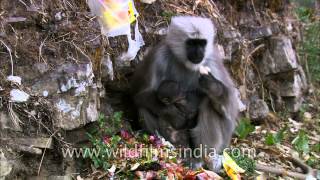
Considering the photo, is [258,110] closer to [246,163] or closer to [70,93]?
[246,163]

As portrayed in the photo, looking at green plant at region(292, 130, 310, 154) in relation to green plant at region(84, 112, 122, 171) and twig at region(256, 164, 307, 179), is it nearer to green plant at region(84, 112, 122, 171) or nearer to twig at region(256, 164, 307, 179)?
twig at region(256, 164, 307, 179)

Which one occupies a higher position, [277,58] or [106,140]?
[277,58]

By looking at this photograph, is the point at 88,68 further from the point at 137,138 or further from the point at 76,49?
the point at 137,138

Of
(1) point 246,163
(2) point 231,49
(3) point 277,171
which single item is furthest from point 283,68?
(1) point 246,163

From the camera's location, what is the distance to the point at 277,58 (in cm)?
912

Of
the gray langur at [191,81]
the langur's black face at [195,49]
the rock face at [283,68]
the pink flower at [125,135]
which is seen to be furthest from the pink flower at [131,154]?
the rock face at [283,68]

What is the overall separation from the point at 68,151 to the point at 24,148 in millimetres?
443

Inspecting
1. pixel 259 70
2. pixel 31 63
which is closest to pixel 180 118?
pixel 31 63

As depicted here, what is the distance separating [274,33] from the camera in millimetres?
9273

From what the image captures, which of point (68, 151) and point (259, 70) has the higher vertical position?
point (259, 70)

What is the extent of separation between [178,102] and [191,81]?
0.92 ft

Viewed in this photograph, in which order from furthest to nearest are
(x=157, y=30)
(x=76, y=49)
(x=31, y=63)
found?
(x=157, y=30)
(x=76, y=49)
(x=31, y=63)

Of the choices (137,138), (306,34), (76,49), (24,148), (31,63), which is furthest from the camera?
(306,34)

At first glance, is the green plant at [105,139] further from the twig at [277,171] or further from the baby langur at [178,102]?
the twig at [277,171]
